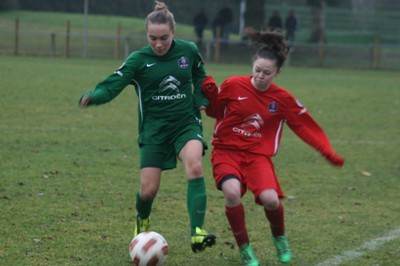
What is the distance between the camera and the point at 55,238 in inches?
246

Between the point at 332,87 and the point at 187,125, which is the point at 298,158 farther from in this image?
the point at 332,87

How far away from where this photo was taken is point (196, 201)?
5.91 meters

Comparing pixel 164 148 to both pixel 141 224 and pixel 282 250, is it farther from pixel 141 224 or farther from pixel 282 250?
pixel 282 250

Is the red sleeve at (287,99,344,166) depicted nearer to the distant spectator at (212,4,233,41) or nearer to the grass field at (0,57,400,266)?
the grass field at (0,57,400,266)

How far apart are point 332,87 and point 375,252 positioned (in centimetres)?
1646

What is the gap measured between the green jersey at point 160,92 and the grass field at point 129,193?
92 cm

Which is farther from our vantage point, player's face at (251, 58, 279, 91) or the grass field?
the grass field

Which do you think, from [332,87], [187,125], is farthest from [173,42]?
[332,87]

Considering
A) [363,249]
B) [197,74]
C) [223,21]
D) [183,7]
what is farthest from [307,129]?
[183,7]

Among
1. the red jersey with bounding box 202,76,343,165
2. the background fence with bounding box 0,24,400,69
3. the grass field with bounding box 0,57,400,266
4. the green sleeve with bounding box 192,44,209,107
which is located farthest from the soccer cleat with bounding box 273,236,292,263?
the background fence with bounding box 0,24,400,69

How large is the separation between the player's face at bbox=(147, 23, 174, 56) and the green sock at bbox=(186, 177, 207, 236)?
3.32ft

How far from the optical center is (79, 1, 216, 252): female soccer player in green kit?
235 inches

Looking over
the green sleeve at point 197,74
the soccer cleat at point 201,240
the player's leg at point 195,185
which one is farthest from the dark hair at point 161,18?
the soccer cleat at point 201,240

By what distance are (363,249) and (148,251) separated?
6.06ft
